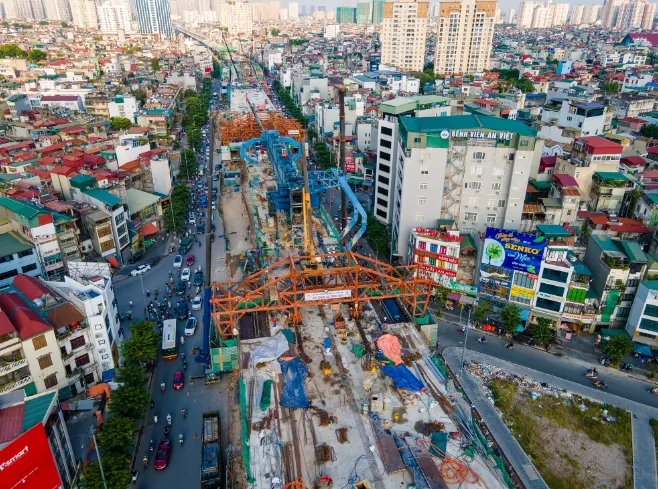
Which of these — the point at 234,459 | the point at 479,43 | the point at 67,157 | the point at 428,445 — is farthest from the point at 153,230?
the point at 479,43

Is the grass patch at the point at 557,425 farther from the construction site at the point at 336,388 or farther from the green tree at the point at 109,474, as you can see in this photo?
the green tree at the point at 109,474

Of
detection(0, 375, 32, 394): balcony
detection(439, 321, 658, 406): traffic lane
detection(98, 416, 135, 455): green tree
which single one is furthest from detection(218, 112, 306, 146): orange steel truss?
detection(98, 416, 135, 455): green tree

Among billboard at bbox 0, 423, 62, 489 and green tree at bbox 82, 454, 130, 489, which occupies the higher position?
billboard at bbox 0, 423, 62, 489

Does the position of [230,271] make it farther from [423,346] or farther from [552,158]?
[552,158]

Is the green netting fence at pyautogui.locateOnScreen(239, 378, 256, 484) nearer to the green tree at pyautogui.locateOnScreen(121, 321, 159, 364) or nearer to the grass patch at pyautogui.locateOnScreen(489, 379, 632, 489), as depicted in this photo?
the green tree at pyautogui.locateOnScreen(121, 321, 159, 364)

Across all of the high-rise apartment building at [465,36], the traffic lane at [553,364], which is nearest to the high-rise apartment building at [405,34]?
the high-rise apartment building at [465,36]

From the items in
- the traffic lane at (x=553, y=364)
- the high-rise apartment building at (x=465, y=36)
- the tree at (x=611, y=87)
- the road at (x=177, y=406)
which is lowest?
the traffic lane at (x=553, y=364)
